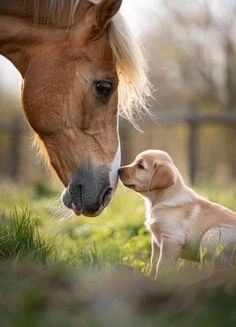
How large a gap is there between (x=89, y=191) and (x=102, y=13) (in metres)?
1.14

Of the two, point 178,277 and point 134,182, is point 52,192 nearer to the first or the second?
point 134,182

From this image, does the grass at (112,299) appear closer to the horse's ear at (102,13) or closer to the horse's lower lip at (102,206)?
the horse's lower lip at (102,206)

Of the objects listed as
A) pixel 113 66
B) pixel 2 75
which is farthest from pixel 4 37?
pixel 2 75

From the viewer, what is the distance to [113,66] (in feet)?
14.1

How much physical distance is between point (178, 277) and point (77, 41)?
7.82 feet

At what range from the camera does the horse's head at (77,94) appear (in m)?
4.20

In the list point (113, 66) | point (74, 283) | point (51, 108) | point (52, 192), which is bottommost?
point (52, 192)

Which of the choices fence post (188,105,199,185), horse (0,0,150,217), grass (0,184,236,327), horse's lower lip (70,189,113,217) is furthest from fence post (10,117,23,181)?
grass (0,184,236,327)

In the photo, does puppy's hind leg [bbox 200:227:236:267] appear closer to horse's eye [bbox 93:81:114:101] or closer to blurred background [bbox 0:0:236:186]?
horse's eye [bbox 93:81:114:101]

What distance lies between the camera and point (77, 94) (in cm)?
427

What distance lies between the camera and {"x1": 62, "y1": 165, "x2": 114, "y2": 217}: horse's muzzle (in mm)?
4086

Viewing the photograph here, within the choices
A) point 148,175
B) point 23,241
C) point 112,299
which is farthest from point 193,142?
point 112,299

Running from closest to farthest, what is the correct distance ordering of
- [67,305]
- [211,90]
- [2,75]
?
1. [67,305]
2. [211,90]
3. [2,75]

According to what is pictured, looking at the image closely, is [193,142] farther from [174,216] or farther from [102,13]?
[102,13]
